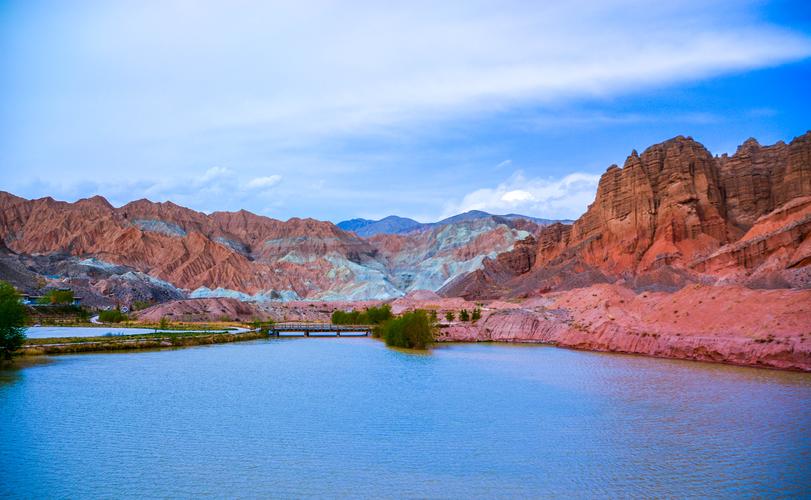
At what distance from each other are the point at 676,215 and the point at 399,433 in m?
80.1

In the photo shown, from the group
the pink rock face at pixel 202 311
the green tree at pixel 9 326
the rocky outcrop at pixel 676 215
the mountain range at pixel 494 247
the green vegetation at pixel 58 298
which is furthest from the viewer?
the pink rock face at pixel 202 311

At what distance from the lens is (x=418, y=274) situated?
168750 millimetres

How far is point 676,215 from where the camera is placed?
92.4 meters

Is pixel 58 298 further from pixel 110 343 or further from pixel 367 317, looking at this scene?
pixel 110 343

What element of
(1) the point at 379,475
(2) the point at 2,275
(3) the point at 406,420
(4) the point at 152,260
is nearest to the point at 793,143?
(3) the point at 406,420

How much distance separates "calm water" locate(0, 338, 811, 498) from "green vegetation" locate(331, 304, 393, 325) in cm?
4284

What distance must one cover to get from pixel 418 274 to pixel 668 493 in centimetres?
15309

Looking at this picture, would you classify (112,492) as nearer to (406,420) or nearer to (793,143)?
(406,420)

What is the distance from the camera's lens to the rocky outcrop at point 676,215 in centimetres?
8331

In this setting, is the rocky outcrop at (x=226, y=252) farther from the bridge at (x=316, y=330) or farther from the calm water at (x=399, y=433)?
the calm water at (x=399, y=433)

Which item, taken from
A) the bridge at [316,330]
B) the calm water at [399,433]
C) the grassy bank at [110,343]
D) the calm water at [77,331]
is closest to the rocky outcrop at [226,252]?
the bridge at [316,330]

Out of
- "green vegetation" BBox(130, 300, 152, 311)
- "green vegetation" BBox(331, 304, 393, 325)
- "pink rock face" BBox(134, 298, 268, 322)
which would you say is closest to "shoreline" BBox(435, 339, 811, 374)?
"green vegetation" BBox(331, 304, 393, 325)

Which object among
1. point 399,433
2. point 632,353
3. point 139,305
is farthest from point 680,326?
point 139,305

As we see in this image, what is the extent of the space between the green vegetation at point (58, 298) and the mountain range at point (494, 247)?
11.5m
